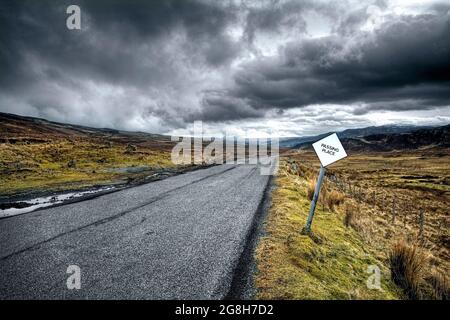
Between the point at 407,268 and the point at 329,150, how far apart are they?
3.49 meters

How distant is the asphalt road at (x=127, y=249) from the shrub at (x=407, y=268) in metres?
3.90

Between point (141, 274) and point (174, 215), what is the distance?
4.29 metres

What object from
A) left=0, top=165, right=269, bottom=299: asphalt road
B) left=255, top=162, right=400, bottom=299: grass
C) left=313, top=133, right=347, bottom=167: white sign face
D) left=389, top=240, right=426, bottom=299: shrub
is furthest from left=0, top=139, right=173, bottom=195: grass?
left=389, top=240, right=426, bottom=299: shrub

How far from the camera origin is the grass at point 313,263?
204 inches

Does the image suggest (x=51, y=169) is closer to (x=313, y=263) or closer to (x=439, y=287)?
(x=313, y=263)

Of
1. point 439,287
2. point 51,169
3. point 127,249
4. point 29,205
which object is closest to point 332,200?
point 439,287

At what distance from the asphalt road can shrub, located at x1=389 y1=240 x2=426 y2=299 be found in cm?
390

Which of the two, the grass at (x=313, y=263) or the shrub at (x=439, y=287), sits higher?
the grass at (x=313, y=263)

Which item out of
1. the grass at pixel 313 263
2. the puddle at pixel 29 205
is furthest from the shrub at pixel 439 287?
the puddle at pixel 29 205

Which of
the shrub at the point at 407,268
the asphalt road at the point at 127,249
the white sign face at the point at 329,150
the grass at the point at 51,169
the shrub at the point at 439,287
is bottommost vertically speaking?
the shrub at the point at 439,287

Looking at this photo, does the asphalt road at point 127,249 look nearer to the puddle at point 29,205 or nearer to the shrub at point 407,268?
the puddle at point 29,205
